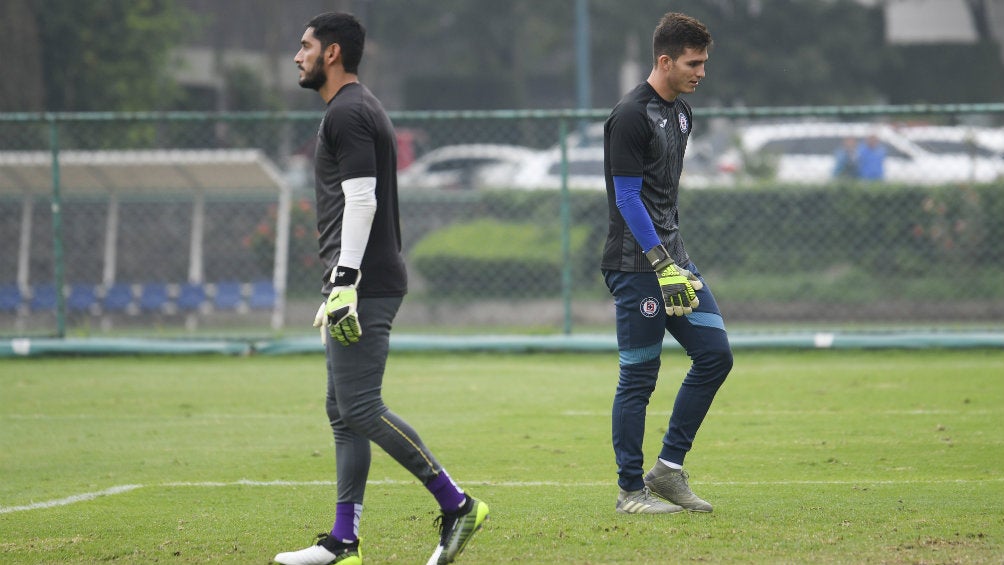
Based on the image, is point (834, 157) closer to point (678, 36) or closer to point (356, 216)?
point (678, 36)

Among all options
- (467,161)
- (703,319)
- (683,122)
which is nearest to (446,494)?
(703,319)

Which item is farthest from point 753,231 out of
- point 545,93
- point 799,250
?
point 545,93

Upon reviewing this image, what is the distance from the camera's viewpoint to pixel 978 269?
13.8 m

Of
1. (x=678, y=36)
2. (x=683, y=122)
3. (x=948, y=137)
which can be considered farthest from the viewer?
(x=948, y=137)

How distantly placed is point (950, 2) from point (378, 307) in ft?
117

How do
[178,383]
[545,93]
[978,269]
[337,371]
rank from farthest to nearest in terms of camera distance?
[545,93]
[978,269]
[178,383]
[337,371]

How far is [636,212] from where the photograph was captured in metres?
5.36

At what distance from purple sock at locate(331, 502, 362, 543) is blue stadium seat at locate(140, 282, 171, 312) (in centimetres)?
1100

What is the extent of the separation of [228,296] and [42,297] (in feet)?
6.67

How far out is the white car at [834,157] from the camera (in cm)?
1441

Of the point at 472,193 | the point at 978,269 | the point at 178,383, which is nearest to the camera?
the point at 178,383

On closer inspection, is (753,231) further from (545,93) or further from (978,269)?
(545,93)

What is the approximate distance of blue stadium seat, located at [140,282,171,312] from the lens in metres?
15.3

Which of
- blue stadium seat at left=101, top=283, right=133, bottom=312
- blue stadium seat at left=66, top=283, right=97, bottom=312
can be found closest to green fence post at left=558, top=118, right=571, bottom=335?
blue stadium seat at left=101, top=283, right=133, bottom=312
